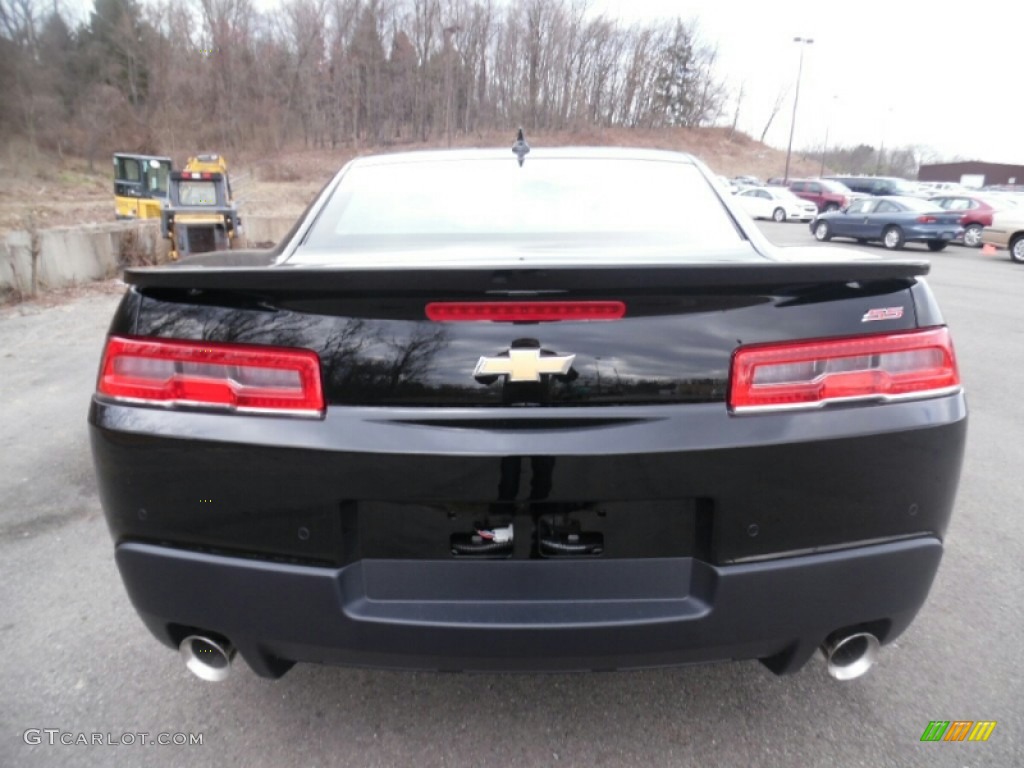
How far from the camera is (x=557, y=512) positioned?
154cm

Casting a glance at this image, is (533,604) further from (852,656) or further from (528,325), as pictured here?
(852,656)

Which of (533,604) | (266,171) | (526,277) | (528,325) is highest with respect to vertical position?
(266,171)

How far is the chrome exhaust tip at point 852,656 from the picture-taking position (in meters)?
1.73

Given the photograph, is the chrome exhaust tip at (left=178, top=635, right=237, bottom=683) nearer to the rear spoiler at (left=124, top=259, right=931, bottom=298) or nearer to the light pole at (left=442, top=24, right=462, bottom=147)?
the rear spoiler at (left=124, top=259, right=931, bottom=298)

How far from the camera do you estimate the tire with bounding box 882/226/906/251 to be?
19766 millimetres

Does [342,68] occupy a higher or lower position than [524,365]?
higher

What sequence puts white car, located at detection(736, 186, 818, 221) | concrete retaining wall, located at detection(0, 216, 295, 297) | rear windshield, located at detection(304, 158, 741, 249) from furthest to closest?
white car, located at detection(736, 186, 818, 221)
concrete retaining wall, located at detection(0, 216, 295, 297)
rear windshield, located at detection(304, 158, 741, 249)

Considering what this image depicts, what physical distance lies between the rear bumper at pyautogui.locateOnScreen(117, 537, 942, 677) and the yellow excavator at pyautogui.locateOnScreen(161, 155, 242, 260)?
14.0 metres

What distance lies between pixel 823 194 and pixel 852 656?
123 ft

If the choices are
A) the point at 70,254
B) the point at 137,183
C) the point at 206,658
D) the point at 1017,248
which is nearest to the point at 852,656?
the point at 206,658

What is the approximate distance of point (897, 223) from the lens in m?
19.7

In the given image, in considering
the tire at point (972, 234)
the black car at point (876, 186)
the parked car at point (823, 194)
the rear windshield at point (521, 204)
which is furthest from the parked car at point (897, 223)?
the rear windshield at point (521, 204)

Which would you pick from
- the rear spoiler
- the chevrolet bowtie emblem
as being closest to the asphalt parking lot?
the chevrolet bowtie emblem

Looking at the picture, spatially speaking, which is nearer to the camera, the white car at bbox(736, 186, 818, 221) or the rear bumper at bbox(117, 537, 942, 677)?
the rear bumper at bbox(117, 537, 942, 677)
